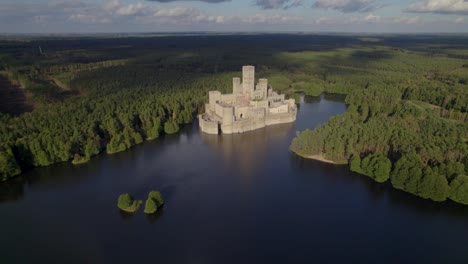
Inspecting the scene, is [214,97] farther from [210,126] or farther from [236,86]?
[210,126]

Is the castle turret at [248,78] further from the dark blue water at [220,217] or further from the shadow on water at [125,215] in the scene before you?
the shadow on water at [125,215]

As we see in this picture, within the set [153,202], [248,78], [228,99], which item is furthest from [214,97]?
[153,202]

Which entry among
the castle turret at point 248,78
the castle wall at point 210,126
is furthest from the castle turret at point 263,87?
the castle wall at point 210,126

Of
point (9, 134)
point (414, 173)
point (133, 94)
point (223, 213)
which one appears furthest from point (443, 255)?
point (133, 94)

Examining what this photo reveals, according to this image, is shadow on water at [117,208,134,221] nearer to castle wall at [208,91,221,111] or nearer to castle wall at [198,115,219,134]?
castle wall at [198,115,219,134]

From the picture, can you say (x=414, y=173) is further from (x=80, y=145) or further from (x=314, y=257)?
(x=80, y=145)

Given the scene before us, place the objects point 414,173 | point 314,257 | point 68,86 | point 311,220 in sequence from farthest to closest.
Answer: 1. point 68,86
2. point 414,173
3. point 311,220
4. point 314,257
